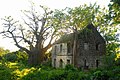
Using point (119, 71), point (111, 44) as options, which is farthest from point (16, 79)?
point (111, 44)

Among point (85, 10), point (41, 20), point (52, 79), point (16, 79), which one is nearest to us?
point (52, 79)

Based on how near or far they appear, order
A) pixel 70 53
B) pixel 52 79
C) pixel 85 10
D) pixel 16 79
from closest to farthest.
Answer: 1. pixel 52 79
2. pixel 16 79
3. pixel 85 10
4. pixel 70 53

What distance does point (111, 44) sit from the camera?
5659cm

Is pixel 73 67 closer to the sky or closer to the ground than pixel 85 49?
closer to the ground

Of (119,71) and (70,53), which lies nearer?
(119,71)

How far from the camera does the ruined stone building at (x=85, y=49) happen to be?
44.0 m

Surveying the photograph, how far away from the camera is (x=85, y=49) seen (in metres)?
45.0

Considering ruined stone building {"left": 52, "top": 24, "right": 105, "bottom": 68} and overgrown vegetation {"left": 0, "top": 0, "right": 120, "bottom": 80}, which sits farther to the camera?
ruined stone building {"left": 52, "top": 24, "right": 105, "bottom": 68}

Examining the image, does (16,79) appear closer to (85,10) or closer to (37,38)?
(85,10)

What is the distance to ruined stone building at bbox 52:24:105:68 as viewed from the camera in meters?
44.0

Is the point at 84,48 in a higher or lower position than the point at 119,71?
higher

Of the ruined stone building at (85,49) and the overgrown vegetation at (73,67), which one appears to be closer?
the overgrown vegetation at (73,67)

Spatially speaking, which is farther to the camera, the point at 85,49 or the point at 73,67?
the point at 85,49

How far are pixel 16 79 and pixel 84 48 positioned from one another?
64.6ft
